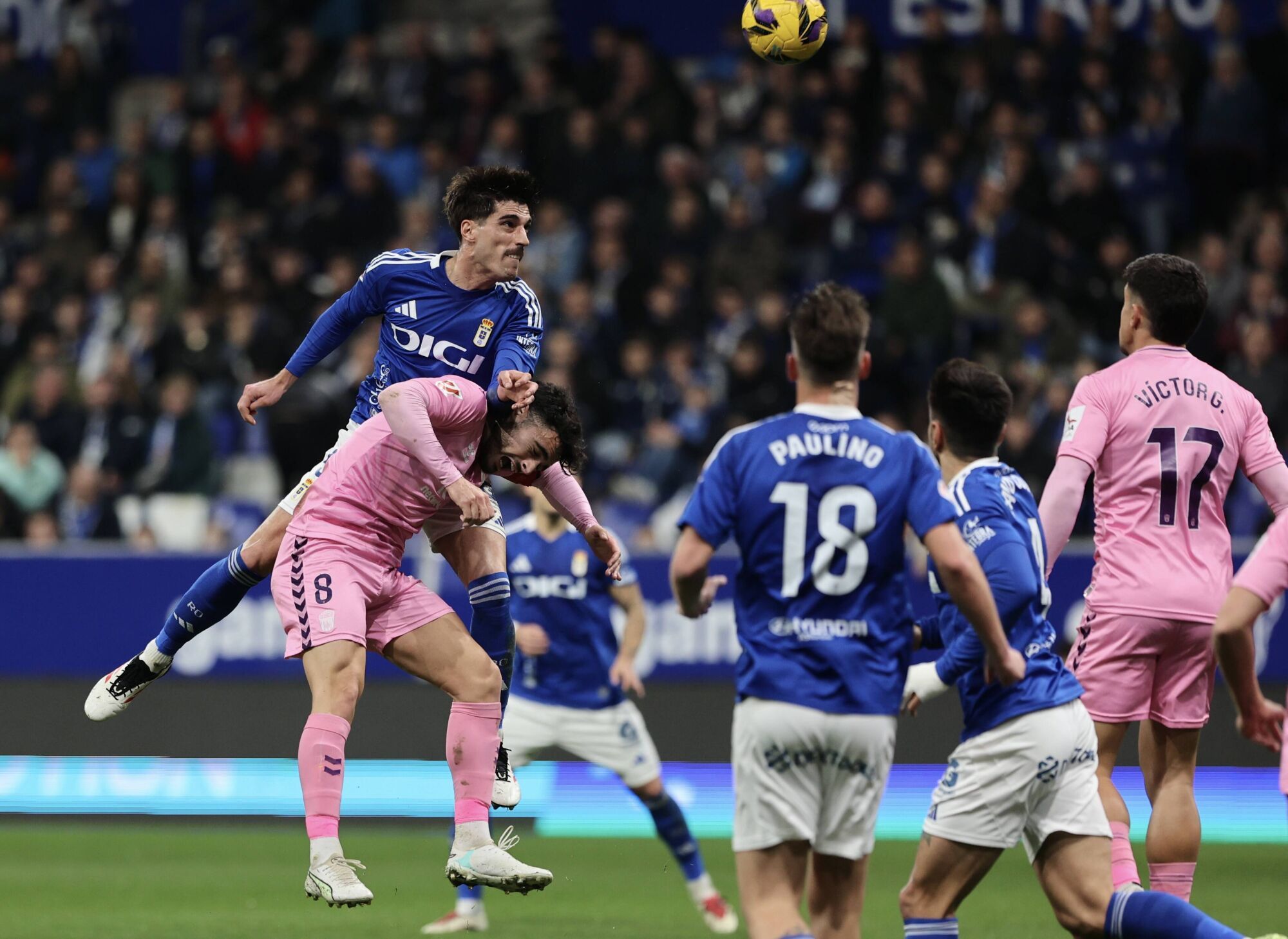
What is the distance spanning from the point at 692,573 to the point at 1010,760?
49.5 inches

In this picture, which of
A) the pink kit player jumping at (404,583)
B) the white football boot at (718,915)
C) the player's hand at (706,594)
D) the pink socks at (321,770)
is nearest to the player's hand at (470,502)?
the pink kit player jumping at (404,583)

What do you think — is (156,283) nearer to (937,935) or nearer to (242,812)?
(242,812)

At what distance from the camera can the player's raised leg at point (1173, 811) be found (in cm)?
702

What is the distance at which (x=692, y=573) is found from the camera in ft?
17.5

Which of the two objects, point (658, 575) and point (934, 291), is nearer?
point (658, 575)

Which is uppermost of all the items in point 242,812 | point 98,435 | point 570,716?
point 98,435

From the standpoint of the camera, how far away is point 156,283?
54.7ft

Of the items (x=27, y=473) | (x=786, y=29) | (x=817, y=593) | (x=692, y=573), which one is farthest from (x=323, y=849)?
(x=27, y=473)

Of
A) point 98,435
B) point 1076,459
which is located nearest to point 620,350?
point 98,435

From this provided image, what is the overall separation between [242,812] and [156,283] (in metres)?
6.08

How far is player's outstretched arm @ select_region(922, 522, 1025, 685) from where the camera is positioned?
17.1 feet

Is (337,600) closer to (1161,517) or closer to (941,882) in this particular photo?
(941,882)

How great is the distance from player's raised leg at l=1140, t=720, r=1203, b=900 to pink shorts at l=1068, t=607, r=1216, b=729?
0.09 meters

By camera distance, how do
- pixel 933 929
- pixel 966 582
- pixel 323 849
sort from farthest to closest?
1. pixel 323 849
2. pixel 933 929
3. pixel 966 582
